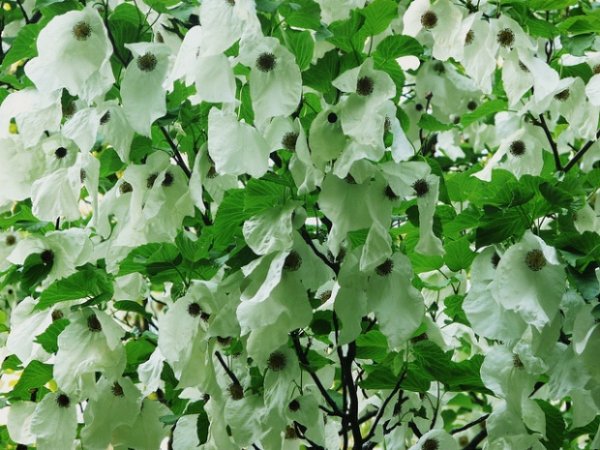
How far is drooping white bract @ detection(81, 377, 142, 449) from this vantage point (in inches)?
59.9

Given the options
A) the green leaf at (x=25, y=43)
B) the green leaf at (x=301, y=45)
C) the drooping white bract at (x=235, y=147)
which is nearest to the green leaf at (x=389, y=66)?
the green leaf at (x=301, y=45)

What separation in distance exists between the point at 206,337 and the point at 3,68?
596 mm

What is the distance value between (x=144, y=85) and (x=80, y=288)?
36cm

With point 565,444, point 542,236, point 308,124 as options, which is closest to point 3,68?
point 308,124

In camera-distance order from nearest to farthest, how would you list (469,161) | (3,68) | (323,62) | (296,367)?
(323,62), (296,367), (3,68), (469,161)

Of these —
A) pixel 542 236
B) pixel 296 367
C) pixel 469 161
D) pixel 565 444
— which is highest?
pixel 542 236

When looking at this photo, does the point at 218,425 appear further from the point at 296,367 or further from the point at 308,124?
the point at 308,124

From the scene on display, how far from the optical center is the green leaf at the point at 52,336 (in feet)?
4.95

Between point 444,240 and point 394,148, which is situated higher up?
point 394,148

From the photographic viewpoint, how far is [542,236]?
1.37 meters

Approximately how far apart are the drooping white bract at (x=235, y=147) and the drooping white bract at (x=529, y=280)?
36 cm

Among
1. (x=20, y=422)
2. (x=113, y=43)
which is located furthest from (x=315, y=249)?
(x=20, y=422)

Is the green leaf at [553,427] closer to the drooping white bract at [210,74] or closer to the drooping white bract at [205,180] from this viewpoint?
the drooping white bract at [205,180]

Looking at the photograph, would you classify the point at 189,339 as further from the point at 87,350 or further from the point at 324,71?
the point at 324,71
